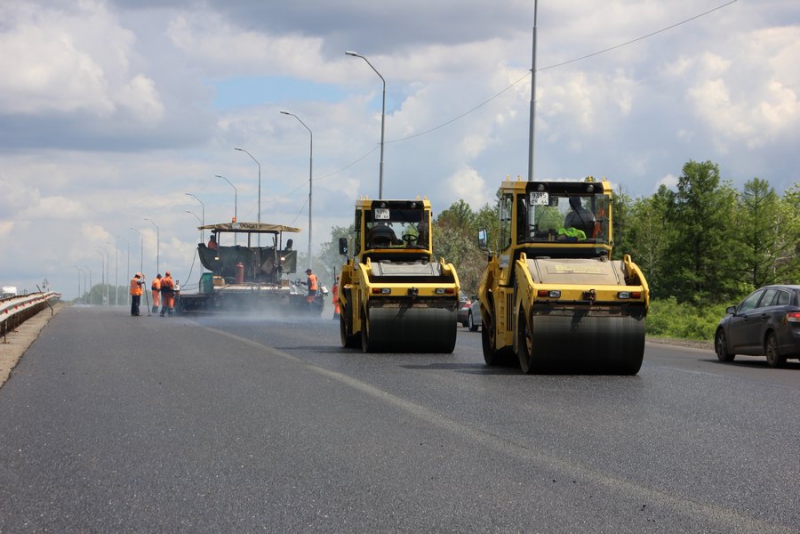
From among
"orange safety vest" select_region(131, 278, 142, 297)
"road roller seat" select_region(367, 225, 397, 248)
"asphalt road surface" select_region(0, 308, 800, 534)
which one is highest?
"road roller seat" select_region(367, 225, 397, 248)

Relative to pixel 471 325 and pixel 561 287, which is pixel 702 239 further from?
pixel 561 287

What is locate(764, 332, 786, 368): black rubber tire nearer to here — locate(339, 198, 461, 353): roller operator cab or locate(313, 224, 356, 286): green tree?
locate(339, 198, 461, 353): roller operator cab

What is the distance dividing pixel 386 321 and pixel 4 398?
8720 mm

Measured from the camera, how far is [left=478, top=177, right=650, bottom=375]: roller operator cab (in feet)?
52.3

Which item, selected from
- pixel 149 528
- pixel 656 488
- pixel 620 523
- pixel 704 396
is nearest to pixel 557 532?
pixel 620 523

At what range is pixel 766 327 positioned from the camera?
20281 mm

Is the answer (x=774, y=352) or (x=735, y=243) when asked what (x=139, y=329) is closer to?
(x=774, y=352)

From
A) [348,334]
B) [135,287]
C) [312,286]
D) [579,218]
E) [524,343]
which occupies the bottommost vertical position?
[348,334]

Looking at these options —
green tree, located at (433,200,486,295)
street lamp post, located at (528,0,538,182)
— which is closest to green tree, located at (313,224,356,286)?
green tree, located at (433,200,486,295)

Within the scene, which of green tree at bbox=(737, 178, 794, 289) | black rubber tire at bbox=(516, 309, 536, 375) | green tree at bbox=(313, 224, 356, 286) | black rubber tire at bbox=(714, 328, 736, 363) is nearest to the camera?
black rubber tire at bbox=(516, 309, 536, 375)

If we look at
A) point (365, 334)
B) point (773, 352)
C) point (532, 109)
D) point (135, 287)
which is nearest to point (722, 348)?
point (773, 352)

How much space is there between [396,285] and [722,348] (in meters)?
6.36

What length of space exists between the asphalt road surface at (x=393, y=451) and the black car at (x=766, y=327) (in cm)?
239

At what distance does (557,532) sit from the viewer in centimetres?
628
